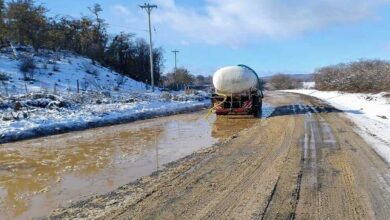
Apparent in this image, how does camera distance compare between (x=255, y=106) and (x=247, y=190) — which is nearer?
(x=247, y=190)

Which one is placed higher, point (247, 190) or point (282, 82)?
point (282, 82)

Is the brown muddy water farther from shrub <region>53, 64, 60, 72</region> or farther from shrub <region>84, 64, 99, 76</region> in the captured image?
shrub <region>84, 64, 99, 76</region>

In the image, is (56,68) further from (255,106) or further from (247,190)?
(247,190)

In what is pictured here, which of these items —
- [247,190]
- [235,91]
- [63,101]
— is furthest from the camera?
[63,101]

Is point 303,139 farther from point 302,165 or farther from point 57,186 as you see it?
point 57,186

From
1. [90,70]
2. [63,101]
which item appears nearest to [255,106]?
[63,101]

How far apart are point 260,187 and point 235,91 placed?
1651 cm

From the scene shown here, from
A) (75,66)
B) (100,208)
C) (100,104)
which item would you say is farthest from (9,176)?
(75,66)

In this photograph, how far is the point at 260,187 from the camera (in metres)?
8.27

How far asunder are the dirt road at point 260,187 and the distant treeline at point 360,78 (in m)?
35.6

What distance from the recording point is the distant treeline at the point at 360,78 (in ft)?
160

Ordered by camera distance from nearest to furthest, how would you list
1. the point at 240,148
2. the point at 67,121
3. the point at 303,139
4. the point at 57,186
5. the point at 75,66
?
the point at 57,186 < the point at 240,148 < the point at 303,139 < the point at 67,121 < the point at 75,66

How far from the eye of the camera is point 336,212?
22.1ft

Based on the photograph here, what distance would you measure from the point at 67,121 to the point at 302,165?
12622 millimetres
